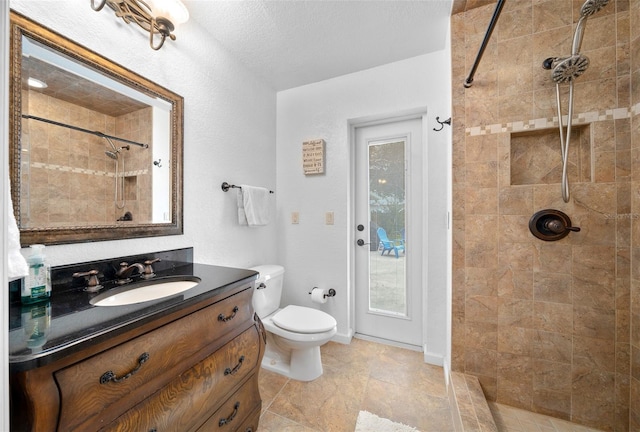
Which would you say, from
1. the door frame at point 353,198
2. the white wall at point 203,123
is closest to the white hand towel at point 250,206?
the white wall at point 203,123

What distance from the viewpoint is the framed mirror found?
94 centimetres

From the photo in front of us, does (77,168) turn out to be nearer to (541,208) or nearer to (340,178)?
(340,178)

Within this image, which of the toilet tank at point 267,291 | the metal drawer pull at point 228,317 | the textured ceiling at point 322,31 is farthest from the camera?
the toilet tank at point 267,291

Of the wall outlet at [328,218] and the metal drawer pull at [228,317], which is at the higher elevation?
the wall outlet at [328,218]

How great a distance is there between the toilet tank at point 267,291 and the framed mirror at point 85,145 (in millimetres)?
648

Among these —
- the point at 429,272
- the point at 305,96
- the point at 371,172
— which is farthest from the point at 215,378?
the point at 305,96

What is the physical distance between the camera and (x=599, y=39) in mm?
1256

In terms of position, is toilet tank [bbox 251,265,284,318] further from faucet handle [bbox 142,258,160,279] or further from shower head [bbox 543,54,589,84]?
shower head [bbox 543,54,589,84]

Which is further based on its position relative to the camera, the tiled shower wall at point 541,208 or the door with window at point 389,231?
the door with window at point 389,231

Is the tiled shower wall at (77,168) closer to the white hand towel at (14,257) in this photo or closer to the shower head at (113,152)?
the shower head at (113,152)

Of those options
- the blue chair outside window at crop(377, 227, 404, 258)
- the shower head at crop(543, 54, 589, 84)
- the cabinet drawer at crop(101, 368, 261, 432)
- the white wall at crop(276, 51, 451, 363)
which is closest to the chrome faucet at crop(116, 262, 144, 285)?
the cabinet drawer at crop(101, 368, 261, 432)

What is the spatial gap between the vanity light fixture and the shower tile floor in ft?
6.89

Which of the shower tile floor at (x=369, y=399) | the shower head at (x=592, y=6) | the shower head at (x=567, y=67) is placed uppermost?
the shower head at (x=592, y=6)

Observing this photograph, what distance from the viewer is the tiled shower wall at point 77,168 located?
3.16 feet
